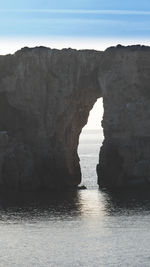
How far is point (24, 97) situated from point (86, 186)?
22674 mm

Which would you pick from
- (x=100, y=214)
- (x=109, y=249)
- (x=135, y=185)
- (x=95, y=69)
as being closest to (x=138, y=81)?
(x=95, y=69)

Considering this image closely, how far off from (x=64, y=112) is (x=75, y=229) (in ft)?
167

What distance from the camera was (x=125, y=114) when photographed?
14462cm

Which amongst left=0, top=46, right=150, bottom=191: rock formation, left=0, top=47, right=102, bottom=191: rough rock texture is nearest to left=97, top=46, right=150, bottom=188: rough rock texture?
left=0, top=46, right=150, bottom=191: rock formation

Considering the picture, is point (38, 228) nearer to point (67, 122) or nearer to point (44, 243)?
point (44, 243)

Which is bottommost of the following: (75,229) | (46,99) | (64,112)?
(75,229)

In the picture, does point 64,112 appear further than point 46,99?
Yes

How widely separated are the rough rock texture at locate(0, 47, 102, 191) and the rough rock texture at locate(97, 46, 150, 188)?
499 centimetres

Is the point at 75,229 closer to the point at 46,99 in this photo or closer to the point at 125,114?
the point at 125,114

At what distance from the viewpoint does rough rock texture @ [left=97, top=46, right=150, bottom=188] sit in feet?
470

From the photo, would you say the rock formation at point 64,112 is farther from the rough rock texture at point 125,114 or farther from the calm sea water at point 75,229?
the calm sea water at point 75,229

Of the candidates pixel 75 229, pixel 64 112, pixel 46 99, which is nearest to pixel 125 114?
pixel 64 112

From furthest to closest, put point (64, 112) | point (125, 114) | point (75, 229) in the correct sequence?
point (64, 112) < point (125, 114) < point (75, 229)

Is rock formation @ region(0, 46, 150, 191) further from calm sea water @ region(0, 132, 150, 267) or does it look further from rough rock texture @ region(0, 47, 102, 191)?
calm sea water @ region(0, 132, 150, 267)
